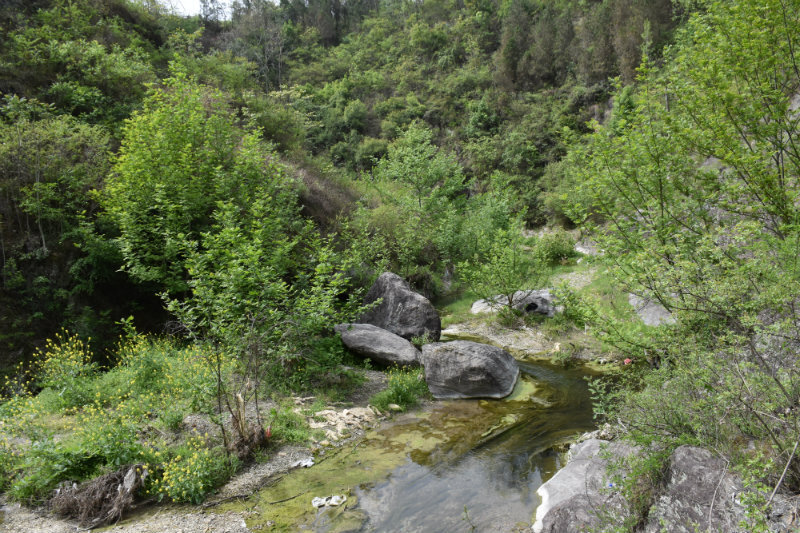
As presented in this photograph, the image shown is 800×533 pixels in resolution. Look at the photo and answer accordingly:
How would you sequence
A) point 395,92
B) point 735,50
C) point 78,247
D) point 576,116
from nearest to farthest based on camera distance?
point 735,50, point 78,247, point 576,116, point 395,92

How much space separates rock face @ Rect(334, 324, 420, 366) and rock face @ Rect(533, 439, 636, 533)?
5.22 meters

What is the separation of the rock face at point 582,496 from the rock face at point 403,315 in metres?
6.76

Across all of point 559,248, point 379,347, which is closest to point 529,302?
point 379,347

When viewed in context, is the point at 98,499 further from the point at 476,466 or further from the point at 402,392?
the point at 402,392

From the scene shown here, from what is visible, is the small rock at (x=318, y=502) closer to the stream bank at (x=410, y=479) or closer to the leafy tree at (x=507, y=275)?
the stream bank at (x=410, y=479)

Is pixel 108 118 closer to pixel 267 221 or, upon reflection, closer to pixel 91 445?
pixel 267 221

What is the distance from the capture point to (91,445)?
6.38 m

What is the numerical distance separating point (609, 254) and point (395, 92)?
43715 millimetres

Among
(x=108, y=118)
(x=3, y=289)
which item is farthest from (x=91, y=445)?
A: (x=108, y=118)

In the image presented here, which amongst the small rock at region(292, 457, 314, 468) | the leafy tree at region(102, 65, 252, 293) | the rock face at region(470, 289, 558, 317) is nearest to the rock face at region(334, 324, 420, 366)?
the small rock at region(292, 457, 314, 468)

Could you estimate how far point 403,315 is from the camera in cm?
1377

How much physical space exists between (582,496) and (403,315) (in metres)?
8.67

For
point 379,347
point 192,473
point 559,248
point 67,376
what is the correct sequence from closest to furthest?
point 192,473, point 67,376, point 379,347, point 559,248

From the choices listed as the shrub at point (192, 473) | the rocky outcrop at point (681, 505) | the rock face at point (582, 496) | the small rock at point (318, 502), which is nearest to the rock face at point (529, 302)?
the rock face at point (582, 496)
